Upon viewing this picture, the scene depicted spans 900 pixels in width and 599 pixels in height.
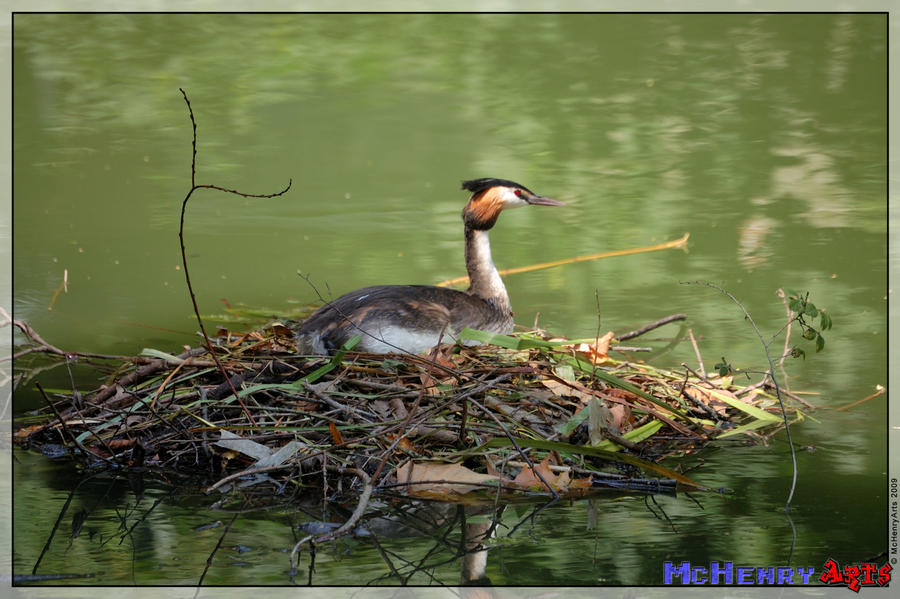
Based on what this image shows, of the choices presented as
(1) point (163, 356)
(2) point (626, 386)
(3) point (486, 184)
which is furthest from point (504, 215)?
(1) point (163, 356)

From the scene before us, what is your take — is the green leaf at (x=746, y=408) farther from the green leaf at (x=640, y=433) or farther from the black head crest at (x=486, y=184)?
the black head crest at (x=486, y=184)

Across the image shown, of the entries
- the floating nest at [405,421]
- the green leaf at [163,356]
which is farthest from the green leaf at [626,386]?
the green leaf at [163,356]

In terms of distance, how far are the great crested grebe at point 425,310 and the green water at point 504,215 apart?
2.30ft

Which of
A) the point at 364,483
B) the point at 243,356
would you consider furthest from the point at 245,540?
the point at 243,356

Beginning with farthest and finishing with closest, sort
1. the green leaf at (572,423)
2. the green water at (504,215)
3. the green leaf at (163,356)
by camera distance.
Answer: the green leaf at (163,356) → the green leaf at (572,423) → the green water at (504,215)

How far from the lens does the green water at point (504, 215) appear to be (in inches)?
154

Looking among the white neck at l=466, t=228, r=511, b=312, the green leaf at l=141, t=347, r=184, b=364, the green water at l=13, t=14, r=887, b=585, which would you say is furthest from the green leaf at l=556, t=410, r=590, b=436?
the green leaf at l=141, t=347, r=184, b=364

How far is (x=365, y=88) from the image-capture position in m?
11.9

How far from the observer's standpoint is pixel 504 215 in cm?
901

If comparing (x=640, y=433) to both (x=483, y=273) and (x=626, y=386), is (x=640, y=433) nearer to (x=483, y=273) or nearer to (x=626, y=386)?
(x=626, y=386)

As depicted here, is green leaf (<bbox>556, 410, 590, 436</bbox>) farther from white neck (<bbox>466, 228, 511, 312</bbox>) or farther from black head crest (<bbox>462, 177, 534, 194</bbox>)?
black head crest (<bbox>462, 177, 534, 194</bbox>)

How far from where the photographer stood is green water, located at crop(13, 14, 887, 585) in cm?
390

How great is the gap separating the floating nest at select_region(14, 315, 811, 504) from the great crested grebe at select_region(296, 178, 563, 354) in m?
0.14

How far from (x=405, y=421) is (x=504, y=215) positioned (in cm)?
494
